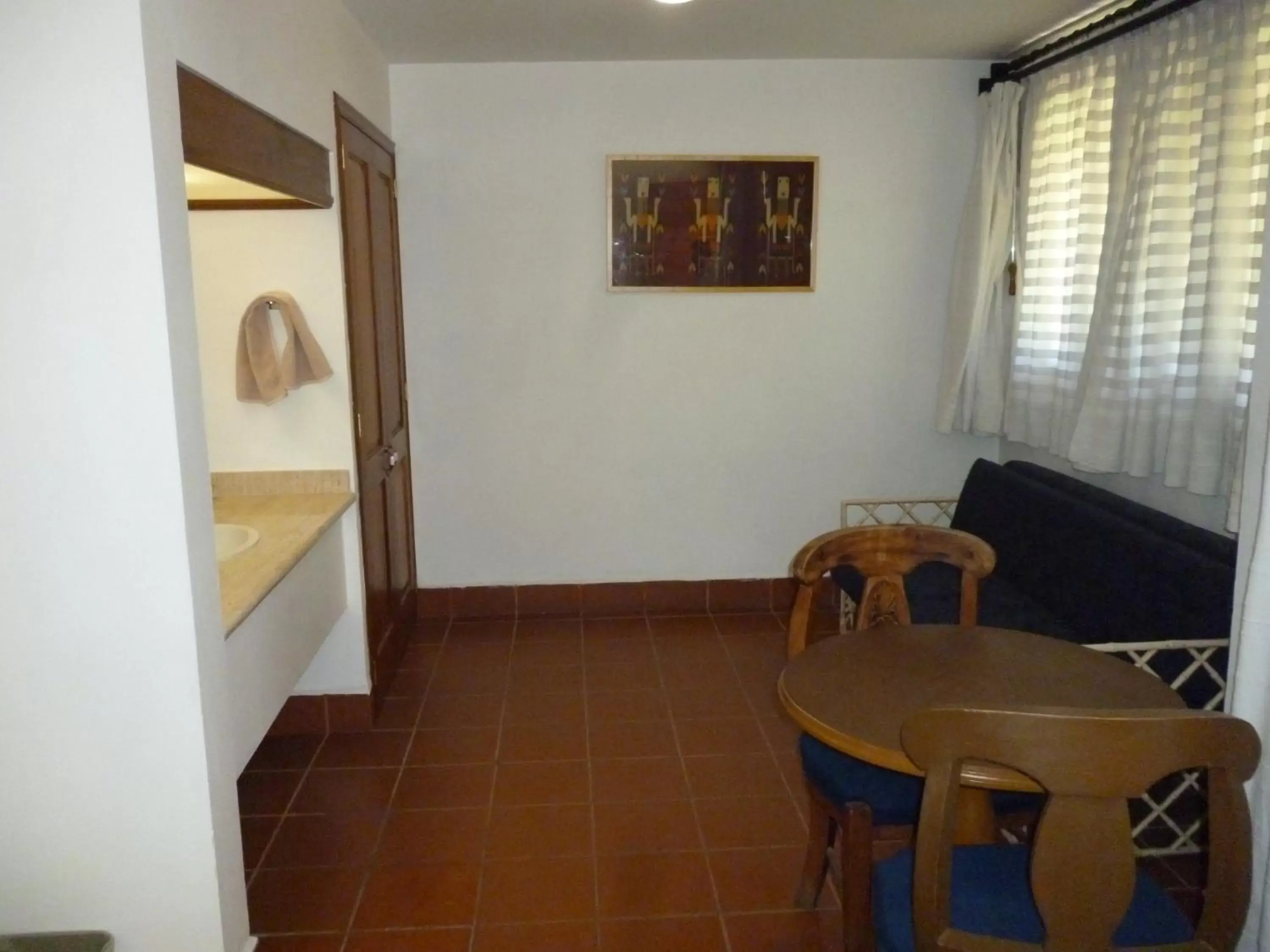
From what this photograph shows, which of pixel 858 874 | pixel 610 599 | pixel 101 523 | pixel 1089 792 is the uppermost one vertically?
pixel 101 523

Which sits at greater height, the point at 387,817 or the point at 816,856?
the point at 816,856

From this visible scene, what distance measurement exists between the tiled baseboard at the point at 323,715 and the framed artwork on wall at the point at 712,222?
196cm

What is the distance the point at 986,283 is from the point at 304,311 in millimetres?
2616

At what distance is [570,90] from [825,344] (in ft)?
4.96

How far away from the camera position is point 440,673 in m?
3.65

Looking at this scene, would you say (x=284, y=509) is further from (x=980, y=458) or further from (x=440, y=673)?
(x=980, y=458)

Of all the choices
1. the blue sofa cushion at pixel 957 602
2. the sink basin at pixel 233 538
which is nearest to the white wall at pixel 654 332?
the blue sofa cushion at pixel 957 602

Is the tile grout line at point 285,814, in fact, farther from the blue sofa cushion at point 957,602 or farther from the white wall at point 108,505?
the blue sofa cushion at point 957,602

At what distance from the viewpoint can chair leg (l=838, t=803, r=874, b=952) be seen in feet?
5.87

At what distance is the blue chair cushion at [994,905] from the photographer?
1518 mm

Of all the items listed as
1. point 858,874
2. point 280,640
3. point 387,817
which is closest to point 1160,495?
point 858,874

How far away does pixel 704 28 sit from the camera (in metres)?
3.38

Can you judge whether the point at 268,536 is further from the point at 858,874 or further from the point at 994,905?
the point at 994,905

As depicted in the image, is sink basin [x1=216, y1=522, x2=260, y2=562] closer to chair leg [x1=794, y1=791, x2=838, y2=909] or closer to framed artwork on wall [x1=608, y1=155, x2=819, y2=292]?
chair leg [x1=794, y1=791, x2=838, y2=909]
